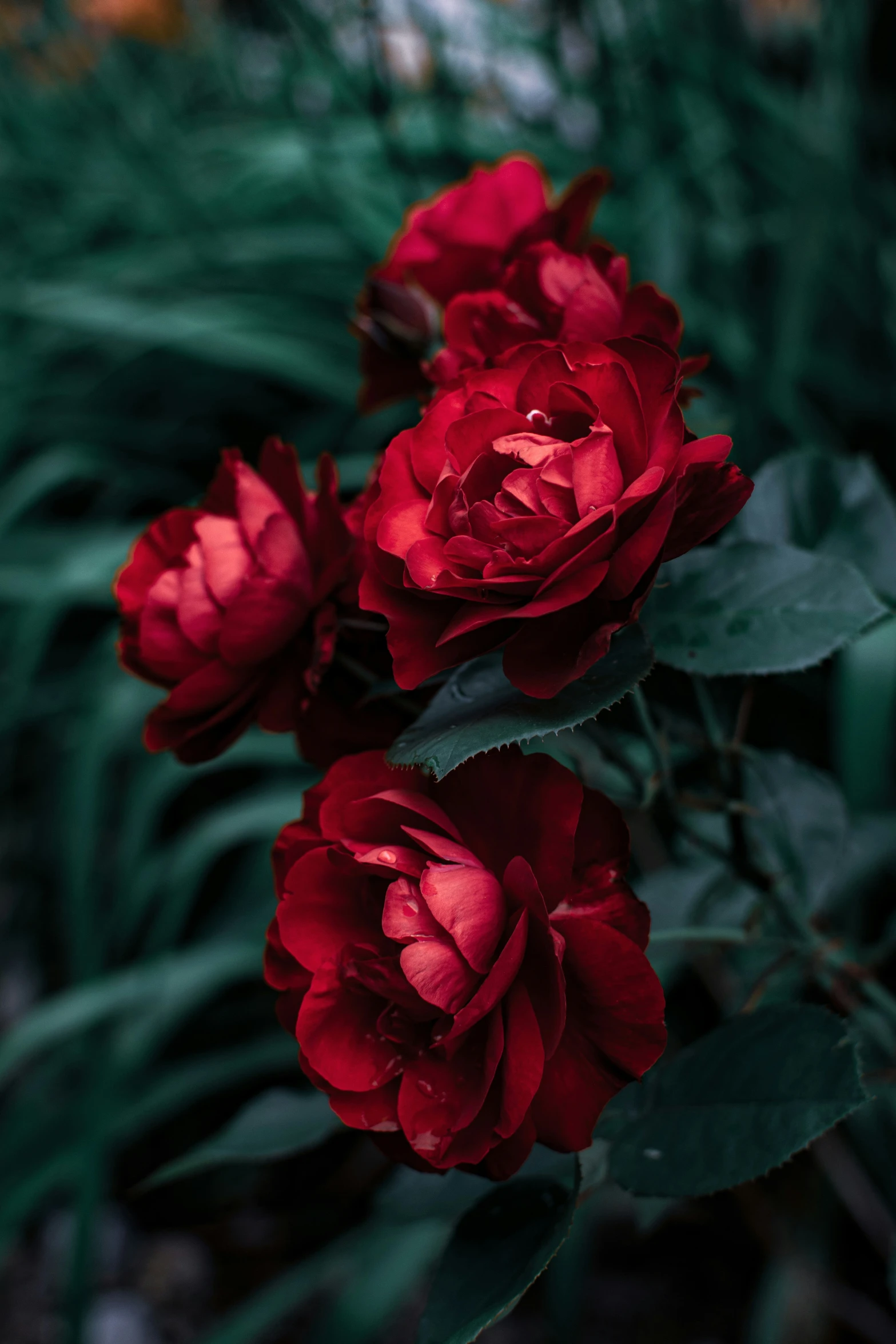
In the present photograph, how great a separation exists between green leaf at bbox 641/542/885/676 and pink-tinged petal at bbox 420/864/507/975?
8cm

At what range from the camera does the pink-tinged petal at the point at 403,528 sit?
203 millimetres

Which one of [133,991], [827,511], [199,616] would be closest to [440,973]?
[199,616]

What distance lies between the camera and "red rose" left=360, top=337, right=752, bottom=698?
192 mm

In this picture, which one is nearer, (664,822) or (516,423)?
(516,423)

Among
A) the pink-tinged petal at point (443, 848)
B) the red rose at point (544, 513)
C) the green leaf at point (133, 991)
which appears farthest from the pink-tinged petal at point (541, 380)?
the green leaf at point (133, 991)

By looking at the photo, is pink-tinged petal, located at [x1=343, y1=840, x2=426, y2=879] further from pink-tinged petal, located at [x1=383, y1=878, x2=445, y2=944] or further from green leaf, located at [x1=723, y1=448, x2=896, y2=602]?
green leaf, located at [x1=723, y1=448, x2=896, y2=602]

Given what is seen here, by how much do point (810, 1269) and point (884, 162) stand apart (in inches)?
43.3

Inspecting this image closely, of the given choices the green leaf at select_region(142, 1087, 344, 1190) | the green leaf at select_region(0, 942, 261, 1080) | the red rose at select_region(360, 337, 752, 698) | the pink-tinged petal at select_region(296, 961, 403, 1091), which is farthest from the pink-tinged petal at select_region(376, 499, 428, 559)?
the green leaf at select_region(0, 942, 261, 1080)

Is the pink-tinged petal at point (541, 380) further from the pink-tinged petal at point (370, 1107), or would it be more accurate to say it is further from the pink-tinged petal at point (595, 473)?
the pink-tinged petal at point (370, 1107)

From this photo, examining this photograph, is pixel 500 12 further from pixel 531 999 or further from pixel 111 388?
pixel 531 999

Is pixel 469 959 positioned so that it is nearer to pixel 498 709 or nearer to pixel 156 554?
pixel 498 709

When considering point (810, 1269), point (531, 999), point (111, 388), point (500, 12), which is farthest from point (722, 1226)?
point (500, 12)

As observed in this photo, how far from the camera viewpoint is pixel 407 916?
0.66 ft

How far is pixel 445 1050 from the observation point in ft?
0.64
